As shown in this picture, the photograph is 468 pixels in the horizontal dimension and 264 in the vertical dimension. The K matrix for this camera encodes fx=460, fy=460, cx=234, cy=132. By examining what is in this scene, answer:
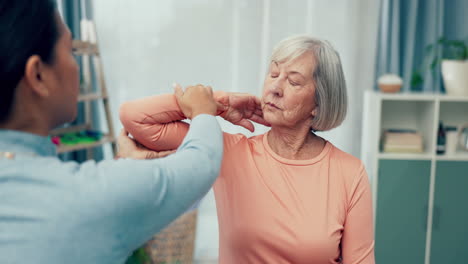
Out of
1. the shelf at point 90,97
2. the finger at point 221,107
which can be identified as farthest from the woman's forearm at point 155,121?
the shelf at point 90,97

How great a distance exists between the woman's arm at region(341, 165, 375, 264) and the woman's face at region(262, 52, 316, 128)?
0.92 ft

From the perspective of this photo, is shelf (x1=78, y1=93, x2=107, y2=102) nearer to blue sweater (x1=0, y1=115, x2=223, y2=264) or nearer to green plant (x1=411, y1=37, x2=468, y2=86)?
green plant (x1=411, y1=37, x2=468, y2=86)

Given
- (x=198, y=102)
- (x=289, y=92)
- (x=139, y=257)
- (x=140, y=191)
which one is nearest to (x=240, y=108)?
(x=289, y=92)

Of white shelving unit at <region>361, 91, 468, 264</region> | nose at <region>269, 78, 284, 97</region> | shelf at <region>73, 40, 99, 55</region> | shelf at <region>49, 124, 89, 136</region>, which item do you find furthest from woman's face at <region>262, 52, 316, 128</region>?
shelf at <region>49, 124, 89, 136</region>

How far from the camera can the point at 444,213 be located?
2.84 meters

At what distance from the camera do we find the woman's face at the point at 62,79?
738 mm

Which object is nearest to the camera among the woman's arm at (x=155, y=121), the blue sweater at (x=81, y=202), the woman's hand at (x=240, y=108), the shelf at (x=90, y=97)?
the blue sweater at (x=81, y=202)

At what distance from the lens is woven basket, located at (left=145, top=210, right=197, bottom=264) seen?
2.57 m

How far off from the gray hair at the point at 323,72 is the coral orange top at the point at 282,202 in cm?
13

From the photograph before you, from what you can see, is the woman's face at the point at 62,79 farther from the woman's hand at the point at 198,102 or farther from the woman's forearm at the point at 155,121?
the woman's forearm at the point at 155,121

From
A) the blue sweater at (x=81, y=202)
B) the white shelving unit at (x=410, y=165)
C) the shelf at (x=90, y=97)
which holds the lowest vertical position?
the white shelving unit at (x=410, y=165)

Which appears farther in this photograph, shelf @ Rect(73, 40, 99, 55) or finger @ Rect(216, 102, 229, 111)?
shelf @ Rect(73, 40, 99, 55)

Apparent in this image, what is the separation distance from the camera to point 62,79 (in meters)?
0.75

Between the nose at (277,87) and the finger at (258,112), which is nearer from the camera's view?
the nose at (277,87)
